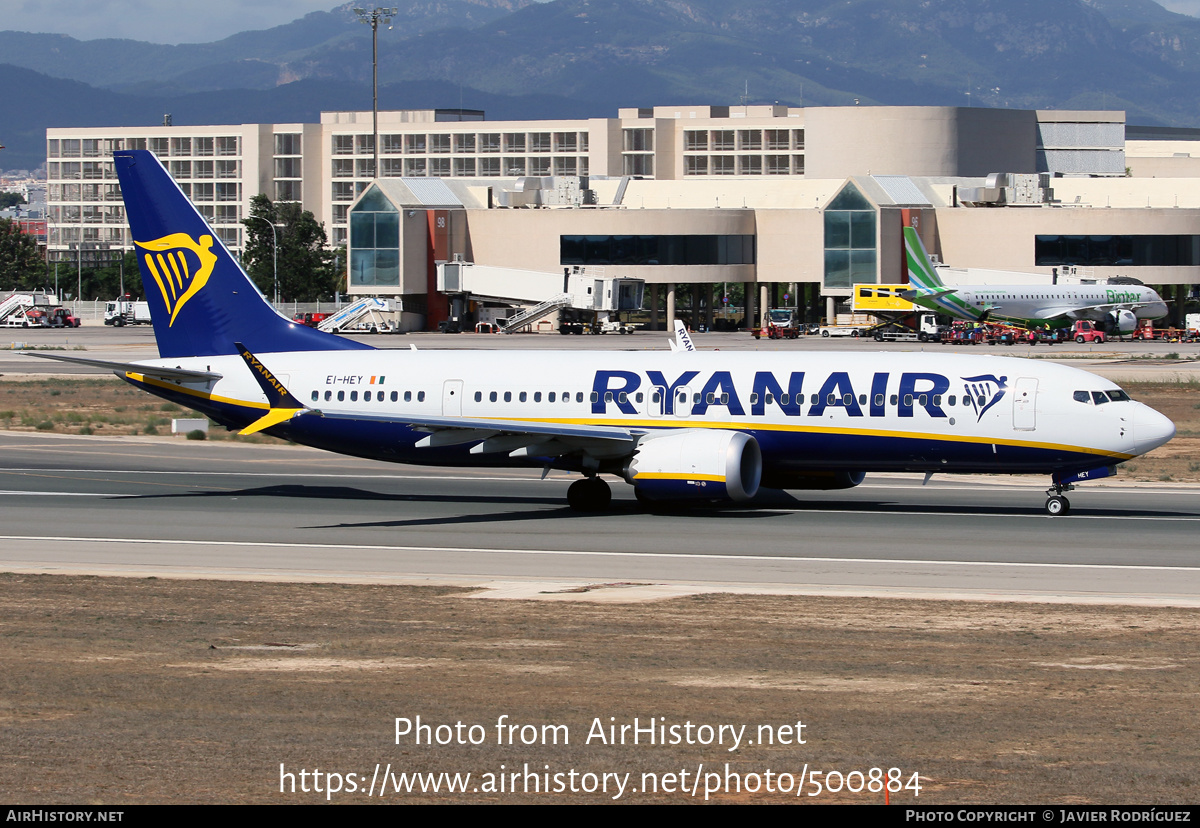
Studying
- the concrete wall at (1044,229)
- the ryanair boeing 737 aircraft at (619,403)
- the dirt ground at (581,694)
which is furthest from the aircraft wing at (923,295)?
the dirt ground at (581,694)

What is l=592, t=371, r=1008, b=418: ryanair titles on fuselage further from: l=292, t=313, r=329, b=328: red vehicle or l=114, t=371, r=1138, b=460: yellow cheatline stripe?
l=292, t=313, r=329, b=328: red vehicle

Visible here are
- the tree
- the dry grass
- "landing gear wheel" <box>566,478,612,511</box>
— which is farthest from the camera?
the tree

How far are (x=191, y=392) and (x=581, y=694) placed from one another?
83.3 feet

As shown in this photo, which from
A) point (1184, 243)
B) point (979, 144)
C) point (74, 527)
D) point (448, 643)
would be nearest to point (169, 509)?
point (74, 527)

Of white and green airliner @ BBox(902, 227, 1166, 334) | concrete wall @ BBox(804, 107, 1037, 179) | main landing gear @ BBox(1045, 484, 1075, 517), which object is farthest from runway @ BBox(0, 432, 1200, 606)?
concrete wall @ BBox(804, 107, 1037, 179)

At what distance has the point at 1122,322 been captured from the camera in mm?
114938

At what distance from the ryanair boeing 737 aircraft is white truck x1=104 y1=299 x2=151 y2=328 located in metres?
124

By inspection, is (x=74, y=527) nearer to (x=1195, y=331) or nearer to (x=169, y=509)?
(x=169, y=509)

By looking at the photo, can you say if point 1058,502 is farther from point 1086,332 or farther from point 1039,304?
point 1039,304

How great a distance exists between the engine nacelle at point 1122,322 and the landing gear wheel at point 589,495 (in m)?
88.5

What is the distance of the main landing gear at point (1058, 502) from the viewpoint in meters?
35.1

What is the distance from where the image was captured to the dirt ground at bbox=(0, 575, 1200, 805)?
13.0 m

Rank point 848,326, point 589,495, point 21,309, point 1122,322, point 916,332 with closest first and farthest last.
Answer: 1. point 589,495
2. point 1122,322
3. point 916,332
4. point 848,326
5. point 21,309

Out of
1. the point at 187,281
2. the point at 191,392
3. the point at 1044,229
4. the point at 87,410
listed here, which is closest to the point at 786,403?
the point at 191,392
